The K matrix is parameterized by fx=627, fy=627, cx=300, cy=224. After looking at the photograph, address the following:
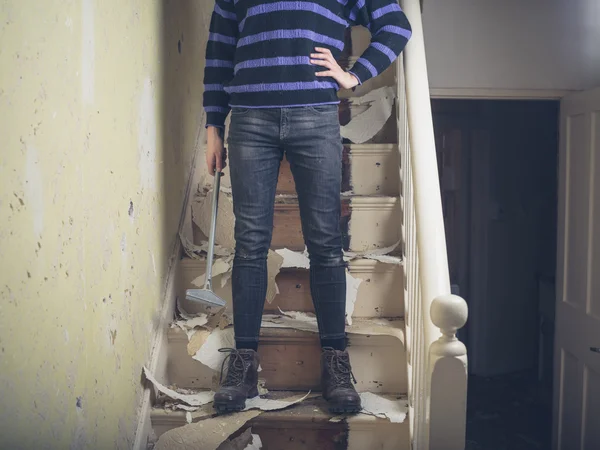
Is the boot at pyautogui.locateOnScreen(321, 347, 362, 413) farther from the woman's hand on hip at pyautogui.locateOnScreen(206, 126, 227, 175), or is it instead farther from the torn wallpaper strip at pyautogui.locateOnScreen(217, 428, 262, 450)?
the woman's hand on hip at pyautogui.locateOnScreen(206, 126, 227, 175)

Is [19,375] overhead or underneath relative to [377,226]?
underneath

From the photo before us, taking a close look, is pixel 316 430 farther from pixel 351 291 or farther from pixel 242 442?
pixel 351 291

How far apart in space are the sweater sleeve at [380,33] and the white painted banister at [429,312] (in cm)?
7

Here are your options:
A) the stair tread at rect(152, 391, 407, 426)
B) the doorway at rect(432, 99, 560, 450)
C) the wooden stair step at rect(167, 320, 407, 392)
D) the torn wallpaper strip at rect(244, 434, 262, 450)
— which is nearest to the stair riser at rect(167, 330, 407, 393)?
the wooden stair step at rect(167, 320, 407, 392)

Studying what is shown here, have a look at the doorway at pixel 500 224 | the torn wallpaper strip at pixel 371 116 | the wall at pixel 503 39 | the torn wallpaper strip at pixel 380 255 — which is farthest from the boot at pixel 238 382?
the doorway at pixel 500 224

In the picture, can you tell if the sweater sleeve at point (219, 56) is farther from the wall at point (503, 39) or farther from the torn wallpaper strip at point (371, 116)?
the wall at point (503, 39)

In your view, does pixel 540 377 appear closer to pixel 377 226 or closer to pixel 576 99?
pixel 576 99

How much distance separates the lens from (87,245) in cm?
139

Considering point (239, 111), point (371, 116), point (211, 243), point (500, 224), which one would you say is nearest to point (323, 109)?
point (239, 111)

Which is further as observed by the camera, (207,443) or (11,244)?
(207,443)

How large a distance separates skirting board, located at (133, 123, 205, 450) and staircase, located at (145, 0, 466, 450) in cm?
3

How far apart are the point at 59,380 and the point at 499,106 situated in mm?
4354

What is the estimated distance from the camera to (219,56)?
1.86 m

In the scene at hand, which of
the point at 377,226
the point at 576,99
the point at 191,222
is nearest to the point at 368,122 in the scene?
the point at 377,226
